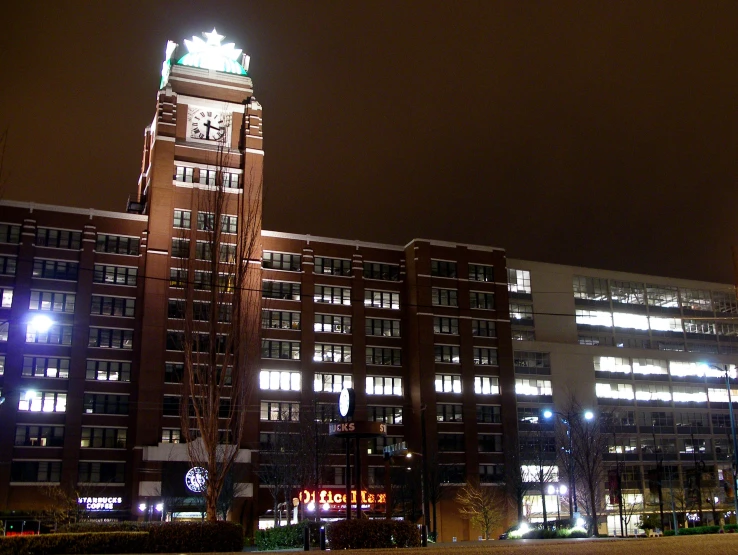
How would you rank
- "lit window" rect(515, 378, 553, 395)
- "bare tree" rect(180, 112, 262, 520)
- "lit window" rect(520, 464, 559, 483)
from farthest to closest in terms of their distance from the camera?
"lit window" rect(515, 378, 553, 395) → "lit window" rect(520, 464, 559, 483) → "bare tree" rect(180, 112, 262, 520)

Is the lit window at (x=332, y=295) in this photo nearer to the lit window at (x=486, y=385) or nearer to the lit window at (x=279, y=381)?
the lit window at (x=279, y=381)

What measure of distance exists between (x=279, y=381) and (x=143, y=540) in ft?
213

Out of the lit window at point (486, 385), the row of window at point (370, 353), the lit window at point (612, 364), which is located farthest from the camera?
the lit window at point (612, 364)

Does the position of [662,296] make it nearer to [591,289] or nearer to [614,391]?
[591,289]

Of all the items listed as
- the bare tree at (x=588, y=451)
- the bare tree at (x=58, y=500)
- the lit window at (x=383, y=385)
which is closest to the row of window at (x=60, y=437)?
the bare tree at (x=58, y=500)

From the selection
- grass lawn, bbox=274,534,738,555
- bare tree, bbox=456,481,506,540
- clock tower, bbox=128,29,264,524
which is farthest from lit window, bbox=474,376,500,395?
grass lawn, bbox=274,534,738,555

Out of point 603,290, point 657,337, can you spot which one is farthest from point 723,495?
point 603,290

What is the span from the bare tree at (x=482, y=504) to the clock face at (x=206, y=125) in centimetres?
5106

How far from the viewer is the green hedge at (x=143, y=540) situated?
2684 centimetres

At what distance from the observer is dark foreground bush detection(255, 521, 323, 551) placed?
39509 mm

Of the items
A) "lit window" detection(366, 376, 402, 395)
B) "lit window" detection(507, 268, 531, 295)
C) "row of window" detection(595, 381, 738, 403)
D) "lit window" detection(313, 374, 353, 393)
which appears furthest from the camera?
"row of window" detection(595, 381, 738, 403)

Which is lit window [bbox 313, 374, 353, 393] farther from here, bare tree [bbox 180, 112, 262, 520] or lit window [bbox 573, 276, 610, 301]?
bare tree [bbox 180, 112, 262, 520]

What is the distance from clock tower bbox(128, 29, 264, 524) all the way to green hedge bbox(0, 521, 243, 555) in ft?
151

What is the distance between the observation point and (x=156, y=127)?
3666 inches
